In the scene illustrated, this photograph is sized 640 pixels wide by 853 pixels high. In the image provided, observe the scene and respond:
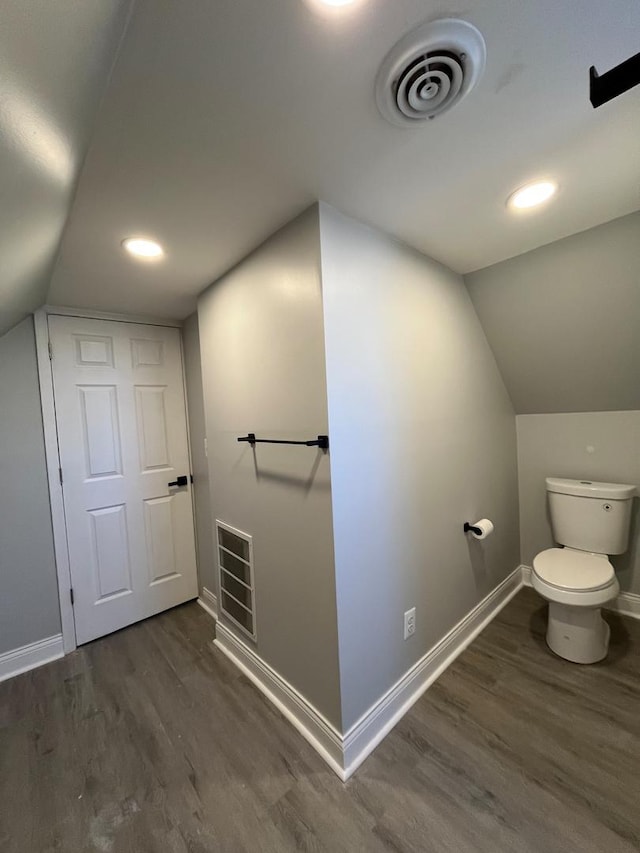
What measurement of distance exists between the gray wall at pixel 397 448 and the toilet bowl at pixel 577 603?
14.5 inches

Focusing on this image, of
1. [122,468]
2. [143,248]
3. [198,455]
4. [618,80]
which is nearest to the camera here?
[618,80]

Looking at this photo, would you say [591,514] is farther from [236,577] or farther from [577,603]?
[236,577]

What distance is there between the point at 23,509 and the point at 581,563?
10.4 feet

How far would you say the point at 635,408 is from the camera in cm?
200

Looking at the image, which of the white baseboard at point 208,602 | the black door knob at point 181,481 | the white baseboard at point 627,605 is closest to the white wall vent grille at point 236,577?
the white baseboard at point 208,602

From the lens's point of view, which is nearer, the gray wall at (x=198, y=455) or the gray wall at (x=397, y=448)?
the gray wall at (x=397, y=448)

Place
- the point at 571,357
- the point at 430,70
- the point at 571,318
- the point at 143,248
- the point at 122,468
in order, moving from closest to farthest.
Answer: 1. the point at 430,70
2. the point at 143,248
3. the point at 571,318
4. the point at 571,357
5. the point at 122,468

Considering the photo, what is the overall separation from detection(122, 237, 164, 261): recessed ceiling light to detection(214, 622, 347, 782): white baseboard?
2.03 meters

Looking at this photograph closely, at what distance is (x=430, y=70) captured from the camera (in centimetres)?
76

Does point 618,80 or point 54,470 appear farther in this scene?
point 54,470

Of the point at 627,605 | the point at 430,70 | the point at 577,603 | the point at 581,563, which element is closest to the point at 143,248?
the point at 430,70

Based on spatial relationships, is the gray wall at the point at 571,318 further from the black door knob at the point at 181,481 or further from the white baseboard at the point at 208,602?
the white baseboard at the point at 208,602

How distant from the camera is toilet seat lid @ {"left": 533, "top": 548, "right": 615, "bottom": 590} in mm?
1694

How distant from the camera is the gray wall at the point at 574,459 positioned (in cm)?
205
